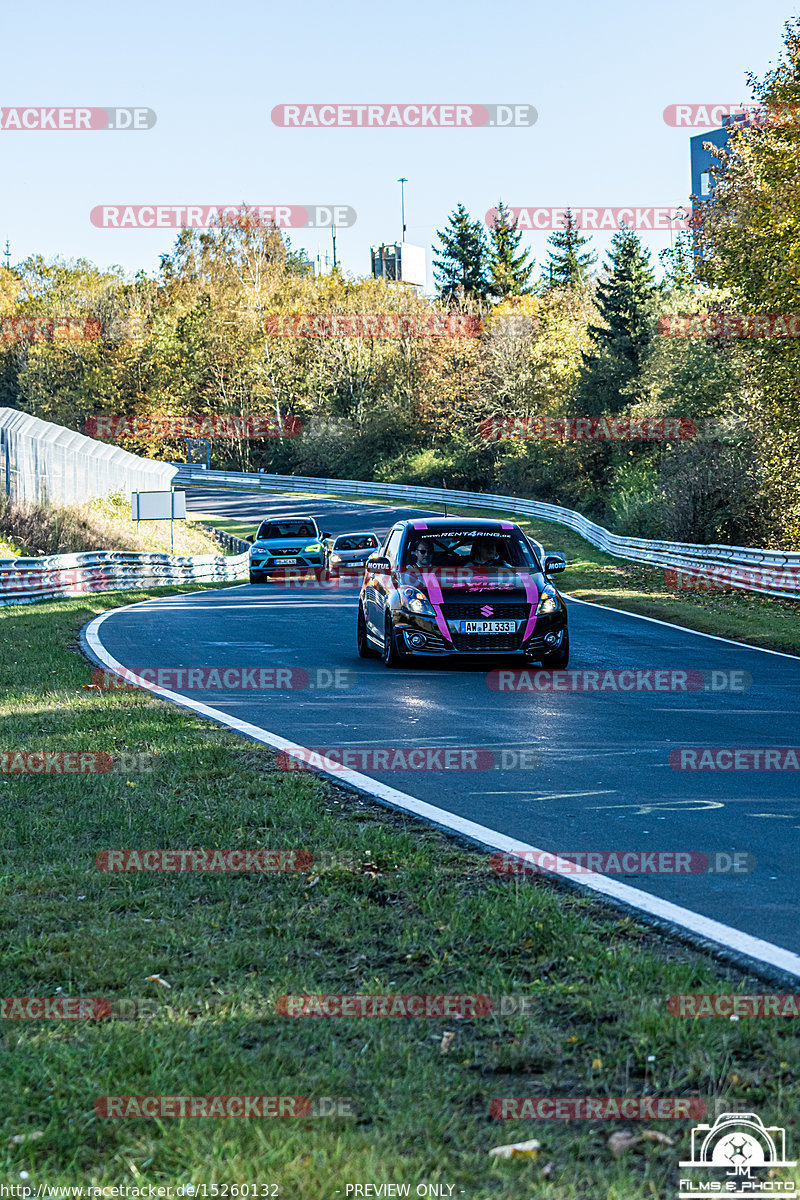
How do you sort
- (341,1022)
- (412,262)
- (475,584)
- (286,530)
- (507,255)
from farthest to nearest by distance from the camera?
(412,262), (507,255), (286,530), (475,584), (341,1022)

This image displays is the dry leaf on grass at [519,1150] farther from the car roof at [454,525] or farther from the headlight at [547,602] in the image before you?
the car roof at [454,525]

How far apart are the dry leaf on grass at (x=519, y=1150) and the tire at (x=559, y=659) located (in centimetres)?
1082

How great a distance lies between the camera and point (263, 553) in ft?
112

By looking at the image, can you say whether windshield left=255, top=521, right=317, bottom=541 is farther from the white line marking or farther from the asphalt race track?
the white line marking

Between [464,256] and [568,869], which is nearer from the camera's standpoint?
[568,869]

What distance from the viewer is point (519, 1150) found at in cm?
315

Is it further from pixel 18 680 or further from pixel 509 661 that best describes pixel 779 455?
pixel 18 680

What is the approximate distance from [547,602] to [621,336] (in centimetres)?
5007

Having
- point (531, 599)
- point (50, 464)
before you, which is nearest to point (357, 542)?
point (50, 464)

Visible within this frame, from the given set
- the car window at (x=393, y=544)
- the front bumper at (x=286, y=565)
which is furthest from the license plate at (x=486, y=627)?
the front bumper at (x=286, y=565)

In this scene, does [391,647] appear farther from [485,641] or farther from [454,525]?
[454,525]

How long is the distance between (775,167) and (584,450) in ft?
124

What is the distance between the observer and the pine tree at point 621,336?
60.3m

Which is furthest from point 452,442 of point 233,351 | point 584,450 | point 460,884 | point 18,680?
point 460,884
